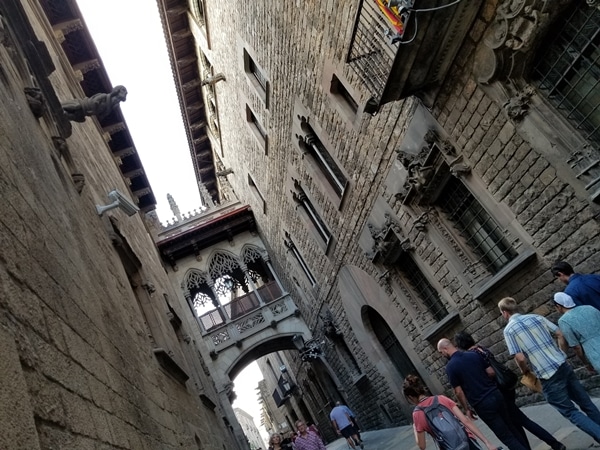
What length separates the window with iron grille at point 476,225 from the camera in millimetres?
6846

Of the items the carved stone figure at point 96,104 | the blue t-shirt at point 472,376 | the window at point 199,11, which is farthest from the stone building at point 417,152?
the carved stone figure at point 96,104

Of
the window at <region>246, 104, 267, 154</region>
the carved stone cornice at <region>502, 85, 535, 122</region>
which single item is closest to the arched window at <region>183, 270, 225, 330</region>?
the window at <region>246, 104, 267, 154</region>

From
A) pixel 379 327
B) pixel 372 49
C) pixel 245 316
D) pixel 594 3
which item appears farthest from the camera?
pixel 245 316

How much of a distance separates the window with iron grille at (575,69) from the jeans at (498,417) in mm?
2876

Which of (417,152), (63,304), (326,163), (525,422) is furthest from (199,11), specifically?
(525,422)

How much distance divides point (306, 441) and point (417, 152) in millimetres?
5230

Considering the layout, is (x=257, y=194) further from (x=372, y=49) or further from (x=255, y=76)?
(x=372, y=49)

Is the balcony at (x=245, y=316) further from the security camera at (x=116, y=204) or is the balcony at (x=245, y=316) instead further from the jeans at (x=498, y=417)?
the jeans at (x=498, y=417)

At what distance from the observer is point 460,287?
7.73 meters

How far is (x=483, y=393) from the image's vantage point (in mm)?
4129

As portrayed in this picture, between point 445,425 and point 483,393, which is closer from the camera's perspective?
point 445,425

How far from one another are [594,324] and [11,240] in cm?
396

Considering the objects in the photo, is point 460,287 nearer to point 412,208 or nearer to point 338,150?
point 412,208

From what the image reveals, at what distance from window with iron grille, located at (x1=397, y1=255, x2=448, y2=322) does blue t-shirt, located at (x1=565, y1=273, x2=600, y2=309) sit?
4.77m
